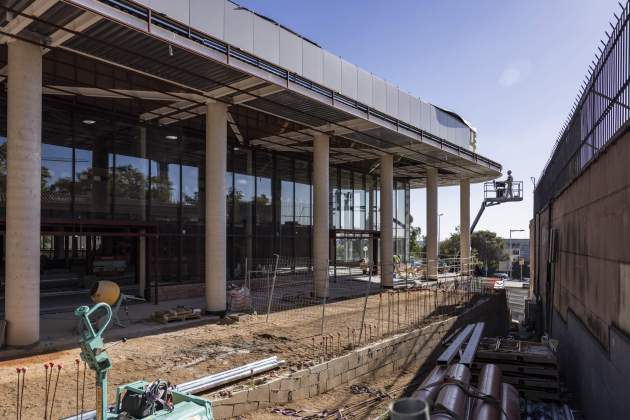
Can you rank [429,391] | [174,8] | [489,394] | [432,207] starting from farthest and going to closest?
[432,207] < [174,8] < [489,394] < [429,391]

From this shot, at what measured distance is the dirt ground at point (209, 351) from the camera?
8.68 metres

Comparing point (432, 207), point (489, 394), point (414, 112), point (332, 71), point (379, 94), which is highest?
point (332, 71)

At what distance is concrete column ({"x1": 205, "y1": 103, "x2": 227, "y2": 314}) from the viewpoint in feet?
53.4

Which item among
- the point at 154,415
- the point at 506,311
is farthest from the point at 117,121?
the point at 506,311

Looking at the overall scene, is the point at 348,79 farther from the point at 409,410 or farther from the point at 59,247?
the point at 409,410

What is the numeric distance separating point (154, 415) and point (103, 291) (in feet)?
28.2

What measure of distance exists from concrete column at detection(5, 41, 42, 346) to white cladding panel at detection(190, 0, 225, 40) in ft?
14.1

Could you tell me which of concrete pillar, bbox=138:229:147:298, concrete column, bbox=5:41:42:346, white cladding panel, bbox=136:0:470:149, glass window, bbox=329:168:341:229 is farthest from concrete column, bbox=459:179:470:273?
concrete column, bbox=5:41:42:346

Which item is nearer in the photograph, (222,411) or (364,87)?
(222,411)

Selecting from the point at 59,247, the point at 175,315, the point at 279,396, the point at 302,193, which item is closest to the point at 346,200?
the point at 302,193

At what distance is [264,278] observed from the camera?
2291cm

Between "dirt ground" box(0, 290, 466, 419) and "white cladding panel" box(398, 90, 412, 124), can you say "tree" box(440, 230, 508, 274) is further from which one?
"dirt ground" box(0, 290, 466, 419)

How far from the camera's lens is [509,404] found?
8422 mm

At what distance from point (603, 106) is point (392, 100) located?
12826 millimetres
